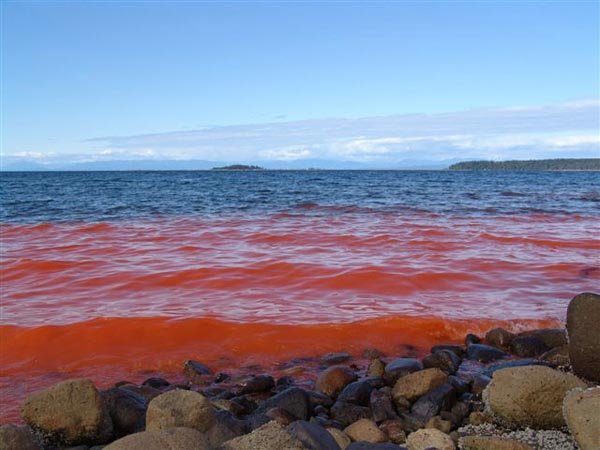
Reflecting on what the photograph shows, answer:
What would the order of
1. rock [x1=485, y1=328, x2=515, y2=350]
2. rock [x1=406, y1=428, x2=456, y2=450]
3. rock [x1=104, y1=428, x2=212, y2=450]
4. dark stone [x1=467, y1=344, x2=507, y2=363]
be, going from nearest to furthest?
rock [x1=104, y1=428, x2=212, y2=450]
rock [x1=406, y1=428, x2=456, y2=450]
dark stone [x1=467, y1=344, x2=507, y2=363]
rock [x1=485, y1=328, x2=515, y2=350]

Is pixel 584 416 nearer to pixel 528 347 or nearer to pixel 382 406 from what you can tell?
pixel 382 406

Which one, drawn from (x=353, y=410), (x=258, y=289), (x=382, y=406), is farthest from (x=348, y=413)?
(x=258, y=289)

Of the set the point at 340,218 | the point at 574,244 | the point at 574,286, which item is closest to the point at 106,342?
the point at 574,286

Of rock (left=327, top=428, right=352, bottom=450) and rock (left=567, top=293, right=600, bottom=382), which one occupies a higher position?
rock (left=567, top=293, right=600, bottom=382)

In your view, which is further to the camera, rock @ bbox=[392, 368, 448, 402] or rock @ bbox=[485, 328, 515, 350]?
rock @ bbox=[485, 328, 515, 350]

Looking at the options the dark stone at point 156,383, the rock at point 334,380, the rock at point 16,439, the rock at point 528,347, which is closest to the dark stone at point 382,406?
the rock at point 334,380

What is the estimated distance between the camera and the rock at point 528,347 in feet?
21.2

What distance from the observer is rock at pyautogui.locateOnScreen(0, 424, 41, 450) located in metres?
3.61

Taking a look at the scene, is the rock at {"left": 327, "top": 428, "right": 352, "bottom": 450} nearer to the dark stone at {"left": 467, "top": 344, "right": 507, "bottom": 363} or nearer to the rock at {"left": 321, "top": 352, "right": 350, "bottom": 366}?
the rock at {"left": 321, "top": 352, "right": 350, "bottom": 366}

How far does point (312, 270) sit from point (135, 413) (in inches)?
257

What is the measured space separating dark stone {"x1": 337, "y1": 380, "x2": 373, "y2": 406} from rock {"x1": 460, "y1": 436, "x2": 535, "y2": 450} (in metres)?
1.19

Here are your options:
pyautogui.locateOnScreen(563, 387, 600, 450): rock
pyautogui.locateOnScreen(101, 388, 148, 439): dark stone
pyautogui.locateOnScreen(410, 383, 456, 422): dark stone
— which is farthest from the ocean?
pyautogui.locateOnScreen(563, 387, 600, 450): rock

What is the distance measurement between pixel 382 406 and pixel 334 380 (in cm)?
66

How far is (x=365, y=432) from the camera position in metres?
4.24
